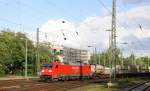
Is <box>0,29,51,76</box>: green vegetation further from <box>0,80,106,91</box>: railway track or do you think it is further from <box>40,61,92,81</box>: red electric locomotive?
<box>0,80,106,91</box>: railway track

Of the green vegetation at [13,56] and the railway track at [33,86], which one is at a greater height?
the green vegetation at [13,56]

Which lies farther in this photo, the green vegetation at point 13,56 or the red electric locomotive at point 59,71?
the green vegetation at point 13,56

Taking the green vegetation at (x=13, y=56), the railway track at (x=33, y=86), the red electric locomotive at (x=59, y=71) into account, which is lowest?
the railway track at (x=33, y=86)

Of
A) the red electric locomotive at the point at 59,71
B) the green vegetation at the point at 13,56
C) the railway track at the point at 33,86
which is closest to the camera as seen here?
the railway track at the point at 33,86

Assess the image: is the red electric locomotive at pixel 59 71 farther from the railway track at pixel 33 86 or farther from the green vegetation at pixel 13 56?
the green vegetation at pixel 13 56

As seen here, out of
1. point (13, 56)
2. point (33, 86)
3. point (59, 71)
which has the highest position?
point (13, 56)

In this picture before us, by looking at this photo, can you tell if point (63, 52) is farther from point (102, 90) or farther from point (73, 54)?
point (102, 90)

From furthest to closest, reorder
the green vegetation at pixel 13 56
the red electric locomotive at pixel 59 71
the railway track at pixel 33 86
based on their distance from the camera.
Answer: the green vegetation at pixel 13 56
the red electric locomotive at pixel 59 71
the railway track at pixel 33 86

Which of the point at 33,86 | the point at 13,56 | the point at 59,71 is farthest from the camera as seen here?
the point at 13,56

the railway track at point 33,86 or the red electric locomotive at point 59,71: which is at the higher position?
the red electric locomotive at point 59,71

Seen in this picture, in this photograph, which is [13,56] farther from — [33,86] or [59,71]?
[33,86]

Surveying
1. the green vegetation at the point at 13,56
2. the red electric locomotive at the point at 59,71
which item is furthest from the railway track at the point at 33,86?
the green vegetation at the point at 13,56

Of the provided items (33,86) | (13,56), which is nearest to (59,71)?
(33,86)

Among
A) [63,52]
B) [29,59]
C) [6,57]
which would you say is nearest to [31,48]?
[29,59]
